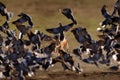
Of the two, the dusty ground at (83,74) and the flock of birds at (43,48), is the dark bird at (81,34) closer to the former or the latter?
the flock of birds at (43,48)

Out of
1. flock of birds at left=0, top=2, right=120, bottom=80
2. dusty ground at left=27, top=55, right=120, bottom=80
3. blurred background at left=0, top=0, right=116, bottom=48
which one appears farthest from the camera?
blurred background at left=0, top=0, right=116, bottom=48

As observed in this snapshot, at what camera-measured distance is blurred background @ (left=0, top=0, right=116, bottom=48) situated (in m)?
6.64

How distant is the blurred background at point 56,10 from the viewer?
6637mm

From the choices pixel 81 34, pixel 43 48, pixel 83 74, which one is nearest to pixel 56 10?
pixel 83 74

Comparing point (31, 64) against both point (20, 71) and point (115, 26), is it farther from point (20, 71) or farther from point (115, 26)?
point (115, 26)

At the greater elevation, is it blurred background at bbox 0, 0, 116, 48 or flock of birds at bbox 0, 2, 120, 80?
blurred background at bbox 0, 0, 116, 48

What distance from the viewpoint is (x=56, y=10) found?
23.2 feet

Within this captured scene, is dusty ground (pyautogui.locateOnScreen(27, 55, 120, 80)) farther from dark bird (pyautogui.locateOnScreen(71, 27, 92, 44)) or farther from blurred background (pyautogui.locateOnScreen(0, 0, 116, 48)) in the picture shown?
blurred background (pyautogui.locateOnScreen(0, 0, 116, 48))

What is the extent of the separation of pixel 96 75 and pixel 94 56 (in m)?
0.86

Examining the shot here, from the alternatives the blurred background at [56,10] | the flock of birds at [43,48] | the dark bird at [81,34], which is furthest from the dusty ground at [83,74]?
the blurred background at [56,10]

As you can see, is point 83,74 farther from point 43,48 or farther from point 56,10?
point 56,10

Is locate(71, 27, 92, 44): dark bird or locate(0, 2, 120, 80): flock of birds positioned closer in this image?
locate(71, 27, 92, 44): dark bird

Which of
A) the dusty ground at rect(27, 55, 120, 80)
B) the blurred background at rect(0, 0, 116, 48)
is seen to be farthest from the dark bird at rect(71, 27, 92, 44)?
the blurred background at rect(0, 0, 116, 48)

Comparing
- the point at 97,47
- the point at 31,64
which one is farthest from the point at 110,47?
the point at 31,64
